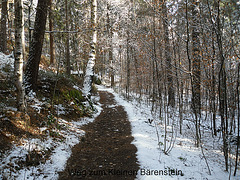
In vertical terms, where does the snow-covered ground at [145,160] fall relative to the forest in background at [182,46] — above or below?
below

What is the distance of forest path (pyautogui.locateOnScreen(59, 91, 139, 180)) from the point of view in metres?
3.51

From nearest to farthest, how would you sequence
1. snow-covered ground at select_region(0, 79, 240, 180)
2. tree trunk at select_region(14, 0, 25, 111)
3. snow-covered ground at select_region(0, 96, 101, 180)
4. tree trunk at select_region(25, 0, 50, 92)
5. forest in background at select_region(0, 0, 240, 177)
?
snow-covered ground at select_region(0, 96, 101, 180), snow-covered ground at select_region(0, 79, 240, 180), tree trunk at select_region(14, 0, 25, 111), forest in background at select_region(0, 0, 240, 177), tree trunk at select_region(25, 0, 50, 92)

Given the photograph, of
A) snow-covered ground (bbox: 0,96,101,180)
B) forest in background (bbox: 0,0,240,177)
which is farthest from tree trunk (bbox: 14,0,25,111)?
snow-covered ground (bbox: 0,96,101,180)

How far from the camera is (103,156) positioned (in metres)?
4.40

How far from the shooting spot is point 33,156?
347cm

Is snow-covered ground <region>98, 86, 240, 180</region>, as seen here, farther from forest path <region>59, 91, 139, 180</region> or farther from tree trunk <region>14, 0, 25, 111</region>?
tree trunk <region>14, 0, 25, 111</region>

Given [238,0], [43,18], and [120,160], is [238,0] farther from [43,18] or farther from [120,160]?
[43,18]

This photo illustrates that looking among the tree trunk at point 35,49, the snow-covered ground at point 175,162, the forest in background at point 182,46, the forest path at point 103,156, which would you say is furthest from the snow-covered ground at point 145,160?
the tree trunk at point 35,49

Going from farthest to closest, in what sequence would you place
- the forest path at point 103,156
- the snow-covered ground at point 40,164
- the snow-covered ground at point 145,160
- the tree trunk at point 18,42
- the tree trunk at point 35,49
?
the tree trunk at point 35,49 < the tree trunk at point 18,42 < the forest path at point 103,156 < the snow-covered ground at point 145,160 < the snow-covered ground at point 40,164

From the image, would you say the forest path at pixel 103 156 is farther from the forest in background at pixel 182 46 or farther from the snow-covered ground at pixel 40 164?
the forest in background at pixel 182 46

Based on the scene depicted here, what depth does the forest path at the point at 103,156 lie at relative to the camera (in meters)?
3.51

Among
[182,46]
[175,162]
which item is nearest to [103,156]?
[175,162]

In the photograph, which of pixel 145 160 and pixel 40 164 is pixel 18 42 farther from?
pixel 145 160

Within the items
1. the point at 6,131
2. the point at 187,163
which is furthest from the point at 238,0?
the point at 6,131
